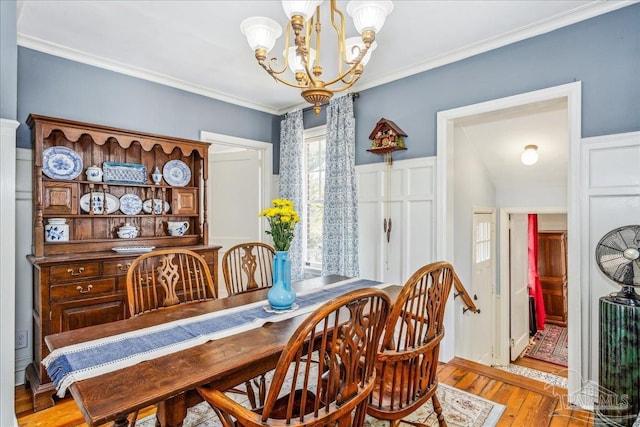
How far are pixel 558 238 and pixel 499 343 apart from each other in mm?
2756

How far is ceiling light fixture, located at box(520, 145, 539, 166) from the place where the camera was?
10.7 ft

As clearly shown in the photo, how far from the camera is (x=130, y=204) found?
3.17 m

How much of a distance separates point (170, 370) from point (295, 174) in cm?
311

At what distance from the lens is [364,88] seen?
11.5ft

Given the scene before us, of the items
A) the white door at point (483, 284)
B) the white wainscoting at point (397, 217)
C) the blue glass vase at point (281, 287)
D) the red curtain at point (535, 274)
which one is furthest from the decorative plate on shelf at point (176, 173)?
the red curtain at point (535, 274)

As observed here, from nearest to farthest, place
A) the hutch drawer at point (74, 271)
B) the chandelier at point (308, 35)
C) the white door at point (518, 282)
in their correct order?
the chandelier at point (308, 35) → the hutch drawer at point (74, 271) → the white door at point (518, 282)

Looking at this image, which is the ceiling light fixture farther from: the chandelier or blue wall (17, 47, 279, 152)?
blue wall (17, 47, 279, 152)

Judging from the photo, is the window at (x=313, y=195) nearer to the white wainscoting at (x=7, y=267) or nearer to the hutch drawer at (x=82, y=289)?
the hutch drawer at (x=82, y=289)

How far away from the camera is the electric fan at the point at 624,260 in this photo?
6.05ft

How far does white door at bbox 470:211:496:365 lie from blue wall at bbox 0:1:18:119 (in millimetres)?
3956

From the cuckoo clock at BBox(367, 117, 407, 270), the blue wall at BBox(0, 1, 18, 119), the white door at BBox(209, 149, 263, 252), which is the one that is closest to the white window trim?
the white door at BBox(209, 149, 263, 252)

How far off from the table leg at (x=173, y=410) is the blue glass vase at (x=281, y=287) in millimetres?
687

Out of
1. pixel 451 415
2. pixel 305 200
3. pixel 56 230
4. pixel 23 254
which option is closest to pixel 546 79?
pixel 451 415

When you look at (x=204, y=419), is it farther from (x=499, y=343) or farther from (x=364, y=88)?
(x=499, y=343)
